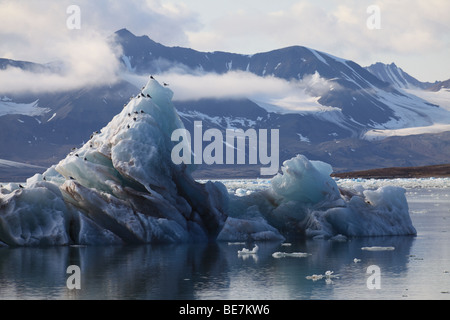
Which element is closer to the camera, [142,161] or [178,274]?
[178,274]

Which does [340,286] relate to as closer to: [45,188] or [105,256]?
[105,256]

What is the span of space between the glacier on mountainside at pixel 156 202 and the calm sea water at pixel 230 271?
991 mm

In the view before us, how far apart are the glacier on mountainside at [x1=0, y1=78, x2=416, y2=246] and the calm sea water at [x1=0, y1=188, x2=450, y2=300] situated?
99cm

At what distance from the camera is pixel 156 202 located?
25.6 metres

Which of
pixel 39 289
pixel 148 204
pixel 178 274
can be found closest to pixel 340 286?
pixel 178 274

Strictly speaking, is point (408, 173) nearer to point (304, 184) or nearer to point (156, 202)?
point (304, 184)

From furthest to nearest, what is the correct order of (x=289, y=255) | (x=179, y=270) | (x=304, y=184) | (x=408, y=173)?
(x=408, y=173), (x=304, y=184), (x=289, y=255), (x=179, y=270)

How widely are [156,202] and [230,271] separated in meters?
6.56

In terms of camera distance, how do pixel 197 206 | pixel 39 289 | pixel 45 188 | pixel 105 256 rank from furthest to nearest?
pixel 197 206
pixel 45 188
pixel 105 256
pixel 39 289

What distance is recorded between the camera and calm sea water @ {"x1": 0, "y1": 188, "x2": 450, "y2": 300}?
16.5 m

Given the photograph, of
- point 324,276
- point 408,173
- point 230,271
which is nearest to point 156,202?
point 230,271

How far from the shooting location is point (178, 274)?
19328 millimetres
